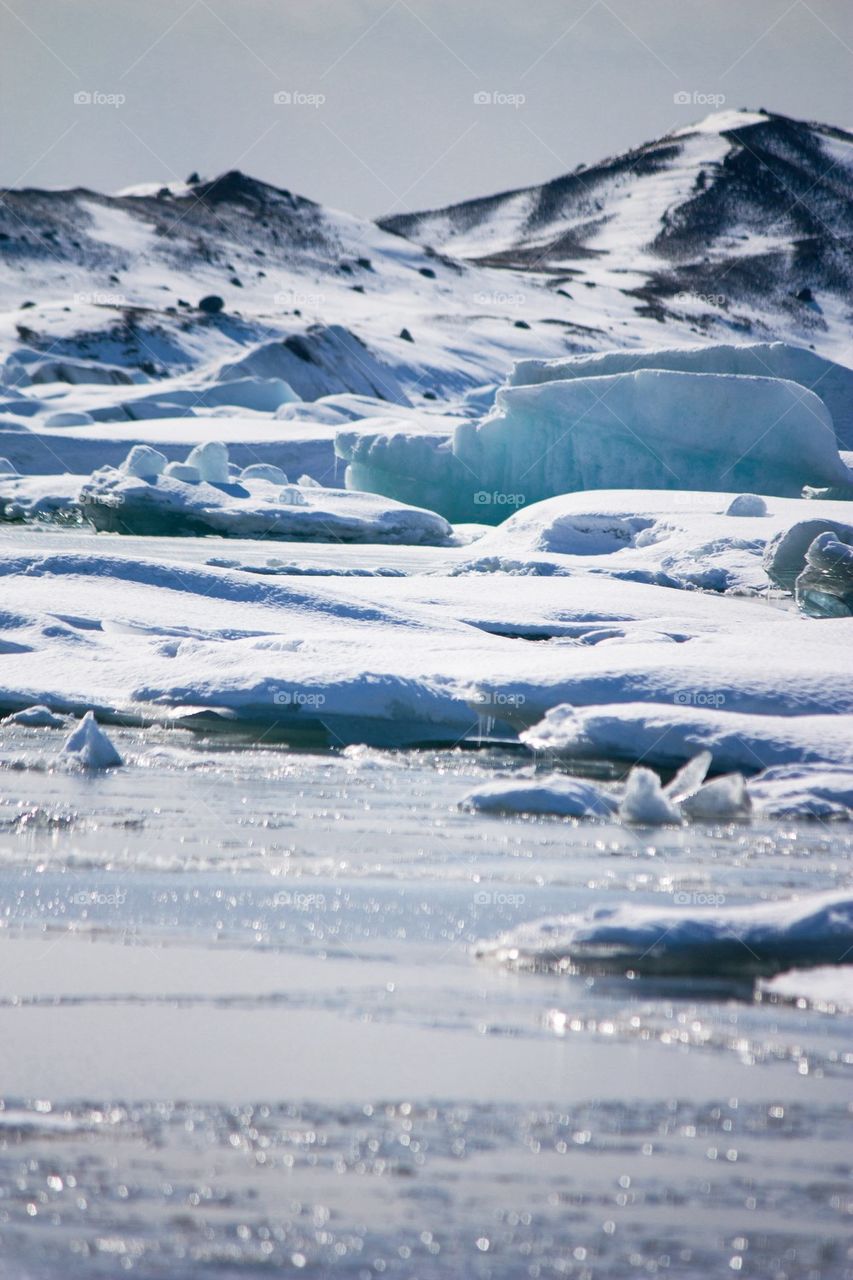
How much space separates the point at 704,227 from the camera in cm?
7206

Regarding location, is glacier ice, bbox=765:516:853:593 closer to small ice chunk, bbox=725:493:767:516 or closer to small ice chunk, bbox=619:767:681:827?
small ice chunk, bbox=725:493:767:516

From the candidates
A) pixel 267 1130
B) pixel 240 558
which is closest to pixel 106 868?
pixel 267 1130

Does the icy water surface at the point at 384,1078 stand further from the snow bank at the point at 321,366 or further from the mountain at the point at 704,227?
the mountain at the point at 704,227

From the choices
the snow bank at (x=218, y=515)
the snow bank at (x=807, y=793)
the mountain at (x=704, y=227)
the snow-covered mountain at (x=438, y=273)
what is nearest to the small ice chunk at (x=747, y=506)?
the snow bank at (x=218, y=515)

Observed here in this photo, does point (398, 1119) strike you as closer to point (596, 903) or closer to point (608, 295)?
point (596, 903)

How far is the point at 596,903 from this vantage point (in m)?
3.80

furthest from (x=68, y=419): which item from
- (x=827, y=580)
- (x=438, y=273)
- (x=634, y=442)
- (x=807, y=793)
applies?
(x=438, y=273)

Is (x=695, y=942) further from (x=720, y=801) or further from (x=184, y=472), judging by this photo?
(x=184, y=472)

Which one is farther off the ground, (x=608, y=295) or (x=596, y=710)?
(x=608, y=295)

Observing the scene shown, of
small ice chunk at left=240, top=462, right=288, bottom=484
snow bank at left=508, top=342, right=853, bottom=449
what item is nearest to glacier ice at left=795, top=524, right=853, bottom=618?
snow bank at left=508, top=342, right=853, bottom=449

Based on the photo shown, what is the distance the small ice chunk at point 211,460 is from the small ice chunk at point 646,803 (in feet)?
45.1

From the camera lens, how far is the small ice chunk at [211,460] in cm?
1825

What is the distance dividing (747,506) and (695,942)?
38.0 feet

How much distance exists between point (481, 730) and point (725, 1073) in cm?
411
